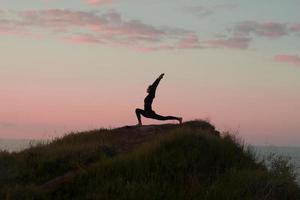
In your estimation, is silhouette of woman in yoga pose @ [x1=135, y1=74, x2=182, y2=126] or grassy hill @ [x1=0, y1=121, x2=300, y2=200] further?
silhouette of woman in yoga pose @ [x1=135, y1=74, x2=182, y2=126]

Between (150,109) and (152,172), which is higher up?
(150,109)

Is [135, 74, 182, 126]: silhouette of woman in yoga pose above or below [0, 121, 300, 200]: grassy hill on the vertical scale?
above

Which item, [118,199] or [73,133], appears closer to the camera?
[118,199]

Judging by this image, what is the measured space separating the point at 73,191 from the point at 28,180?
1.70 meters

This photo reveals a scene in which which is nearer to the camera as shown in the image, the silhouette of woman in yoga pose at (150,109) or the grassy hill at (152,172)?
the grassy hill at (152,172)

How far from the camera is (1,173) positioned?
15.3 metres

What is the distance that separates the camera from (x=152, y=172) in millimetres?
14227

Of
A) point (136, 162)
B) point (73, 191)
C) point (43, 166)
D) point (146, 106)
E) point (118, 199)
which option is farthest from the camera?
point (146, 106)

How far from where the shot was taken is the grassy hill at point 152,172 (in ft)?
43.9

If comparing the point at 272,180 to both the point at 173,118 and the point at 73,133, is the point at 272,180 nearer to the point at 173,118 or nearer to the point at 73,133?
the point at 173,118

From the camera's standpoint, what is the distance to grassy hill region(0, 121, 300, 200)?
13.4 m

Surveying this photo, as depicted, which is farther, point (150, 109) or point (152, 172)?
point (150, 109)

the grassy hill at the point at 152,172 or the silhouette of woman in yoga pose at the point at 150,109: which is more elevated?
the silhouette of woman in yoga pose at the point at 150,109

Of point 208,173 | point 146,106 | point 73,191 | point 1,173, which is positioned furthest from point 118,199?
point 146,106
